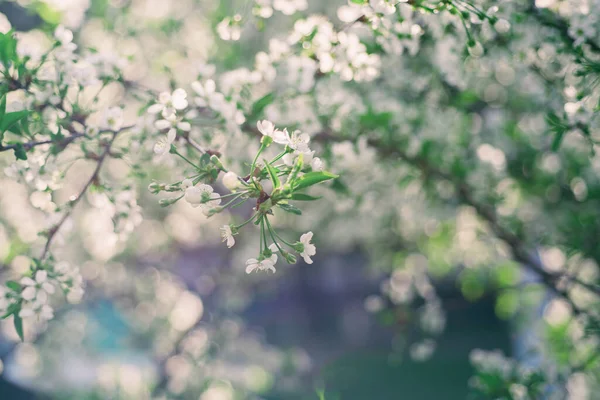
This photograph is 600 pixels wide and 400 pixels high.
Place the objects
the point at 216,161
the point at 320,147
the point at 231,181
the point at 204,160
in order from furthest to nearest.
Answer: the point at 320,147
the point at 204,160
the point at 216,161
the point at 231,181

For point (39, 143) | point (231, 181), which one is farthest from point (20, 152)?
point (231, 181)

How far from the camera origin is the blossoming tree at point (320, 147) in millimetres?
1794

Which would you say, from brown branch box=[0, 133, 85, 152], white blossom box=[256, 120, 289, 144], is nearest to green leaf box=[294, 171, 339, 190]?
white blossom box=[256, 120, 289, 144]

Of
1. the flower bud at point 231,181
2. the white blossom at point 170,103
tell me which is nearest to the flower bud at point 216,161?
the flower bud at point 231,181

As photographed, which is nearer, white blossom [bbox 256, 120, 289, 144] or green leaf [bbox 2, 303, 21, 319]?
white blossom [bbox 256, 120, 289, 144]

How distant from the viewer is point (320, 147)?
2.67 m

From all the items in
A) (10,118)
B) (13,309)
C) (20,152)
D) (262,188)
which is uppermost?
(262,188)

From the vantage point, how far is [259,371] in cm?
536

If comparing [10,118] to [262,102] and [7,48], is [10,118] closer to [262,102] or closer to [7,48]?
[7,48]

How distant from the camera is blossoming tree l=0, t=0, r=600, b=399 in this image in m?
1.79

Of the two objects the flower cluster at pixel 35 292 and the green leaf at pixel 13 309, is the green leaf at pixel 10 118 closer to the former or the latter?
the flower cluster at pixel 35 292

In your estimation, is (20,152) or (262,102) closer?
(20,152)

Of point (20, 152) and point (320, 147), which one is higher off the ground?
point (20, 152)

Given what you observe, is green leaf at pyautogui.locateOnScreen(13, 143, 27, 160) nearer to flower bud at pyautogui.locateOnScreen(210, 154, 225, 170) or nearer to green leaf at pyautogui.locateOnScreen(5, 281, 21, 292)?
green leaf at pyautogui.locateOnScreen(5, 281, 21, 292)
